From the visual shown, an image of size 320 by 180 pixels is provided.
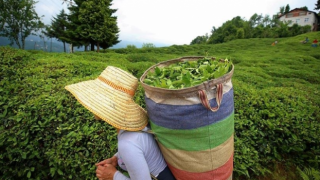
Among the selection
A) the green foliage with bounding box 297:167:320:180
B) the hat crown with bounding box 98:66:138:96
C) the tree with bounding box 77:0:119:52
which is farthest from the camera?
the tree with bounding box 77:0:119:52

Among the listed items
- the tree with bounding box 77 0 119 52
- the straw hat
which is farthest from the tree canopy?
the straw hat

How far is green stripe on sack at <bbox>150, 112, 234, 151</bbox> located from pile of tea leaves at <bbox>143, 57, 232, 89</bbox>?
0.89ft

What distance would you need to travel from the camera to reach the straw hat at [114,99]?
131cm

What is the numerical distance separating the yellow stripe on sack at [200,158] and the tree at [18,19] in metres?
28.0

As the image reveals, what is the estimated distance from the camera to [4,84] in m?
3.25

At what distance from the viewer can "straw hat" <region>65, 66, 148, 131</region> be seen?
1.31m

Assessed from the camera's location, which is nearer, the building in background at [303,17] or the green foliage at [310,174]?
the green foliage at [310,174]

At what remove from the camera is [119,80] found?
1.41m

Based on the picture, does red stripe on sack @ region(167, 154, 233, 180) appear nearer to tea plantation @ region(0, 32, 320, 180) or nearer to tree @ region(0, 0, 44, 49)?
tea plantation @ region(0, 32, 320, 180)

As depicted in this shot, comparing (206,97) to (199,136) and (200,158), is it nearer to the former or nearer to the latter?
(199,136)

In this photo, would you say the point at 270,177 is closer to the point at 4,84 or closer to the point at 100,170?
the point at 100,170

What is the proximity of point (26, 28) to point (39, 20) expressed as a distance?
7.14 ft

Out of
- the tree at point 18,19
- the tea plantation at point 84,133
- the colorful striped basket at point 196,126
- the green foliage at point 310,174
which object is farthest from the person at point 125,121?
the tree at point 18,19

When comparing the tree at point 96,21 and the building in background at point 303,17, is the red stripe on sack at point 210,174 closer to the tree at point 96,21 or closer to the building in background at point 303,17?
the tree at point 96,21
